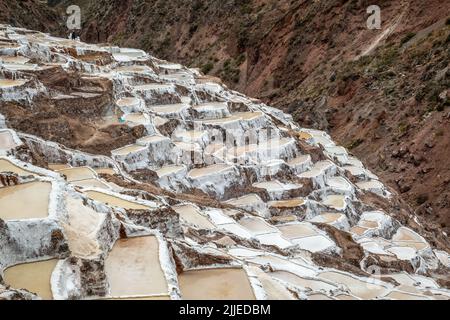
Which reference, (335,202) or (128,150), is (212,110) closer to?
(128,150)

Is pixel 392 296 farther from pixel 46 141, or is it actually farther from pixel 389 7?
pixel 389 7

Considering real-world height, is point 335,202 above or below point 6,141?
below

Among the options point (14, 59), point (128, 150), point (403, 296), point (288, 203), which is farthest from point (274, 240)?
point (14, 59)

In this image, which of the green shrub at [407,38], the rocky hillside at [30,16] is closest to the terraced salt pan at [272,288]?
the green shrub at [407,38]

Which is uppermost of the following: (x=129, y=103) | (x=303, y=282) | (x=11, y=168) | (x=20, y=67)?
(x=20, y=67)

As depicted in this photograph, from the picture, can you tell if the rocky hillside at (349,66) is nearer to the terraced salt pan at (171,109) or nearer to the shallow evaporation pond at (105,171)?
the terraced salt pan at (171,109)

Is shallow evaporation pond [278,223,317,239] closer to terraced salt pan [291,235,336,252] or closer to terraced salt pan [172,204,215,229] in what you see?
terraced salt pan [291,235,336,252]
